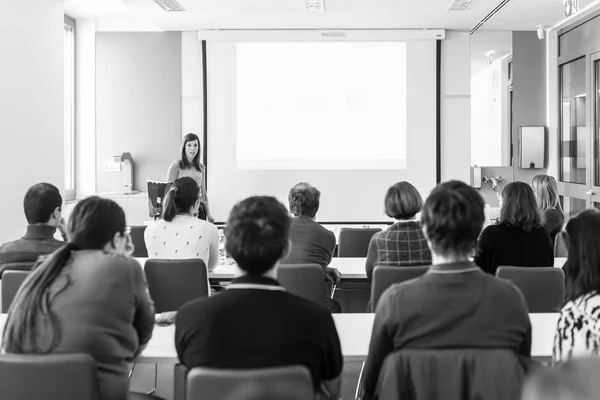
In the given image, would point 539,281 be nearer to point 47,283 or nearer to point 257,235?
point 257,235

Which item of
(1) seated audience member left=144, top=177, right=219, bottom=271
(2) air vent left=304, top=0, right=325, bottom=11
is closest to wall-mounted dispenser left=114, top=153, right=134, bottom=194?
(2) air vent left=304, top=0, right=325, bottom=11

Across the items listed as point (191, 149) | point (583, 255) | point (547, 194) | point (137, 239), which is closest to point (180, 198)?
point (137, 239)

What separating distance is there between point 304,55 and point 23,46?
3465 mm

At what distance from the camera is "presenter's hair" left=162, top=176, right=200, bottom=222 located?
3752 mm

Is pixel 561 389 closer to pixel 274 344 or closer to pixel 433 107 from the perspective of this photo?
pixel 274 344

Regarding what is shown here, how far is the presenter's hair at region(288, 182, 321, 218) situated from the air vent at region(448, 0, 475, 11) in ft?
12.3

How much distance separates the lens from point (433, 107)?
8.12 m

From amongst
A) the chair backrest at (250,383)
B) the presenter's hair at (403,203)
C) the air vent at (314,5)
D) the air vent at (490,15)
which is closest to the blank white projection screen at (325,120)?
the air vent at (490,15)

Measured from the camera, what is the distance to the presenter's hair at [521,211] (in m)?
3.56

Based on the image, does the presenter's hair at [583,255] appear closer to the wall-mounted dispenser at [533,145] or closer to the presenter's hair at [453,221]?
the presenter's hair at [453,221]

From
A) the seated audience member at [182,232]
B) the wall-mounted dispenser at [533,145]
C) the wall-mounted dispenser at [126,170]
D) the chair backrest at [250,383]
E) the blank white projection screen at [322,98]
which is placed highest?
the blank white projection screen at [322,98]

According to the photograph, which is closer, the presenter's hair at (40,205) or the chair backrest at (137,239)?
the presenter's hair at (40,205)

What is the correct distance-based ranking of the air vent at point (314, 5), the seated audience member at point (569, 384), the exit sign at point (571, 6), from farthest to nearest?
the air vent at point (314, 5)
the exit sign at point (571, 6)
the seated audience member at point (569, 384)

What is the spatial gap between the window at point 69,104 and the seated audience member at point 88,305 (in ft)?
21.3
